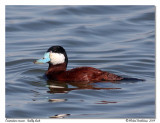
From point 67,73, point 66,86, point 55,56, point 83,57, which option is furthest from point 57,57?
point 83,57

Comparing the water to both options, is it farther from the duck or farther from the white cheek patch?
the white cheek patch

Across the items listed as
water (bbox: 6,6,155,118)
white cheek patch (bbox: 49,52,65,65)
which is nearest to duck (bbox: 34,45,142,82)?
white cheek patch (bbox: 49,52,65,65)

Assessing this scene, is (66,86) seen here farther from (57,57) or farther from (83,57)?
(83,57)

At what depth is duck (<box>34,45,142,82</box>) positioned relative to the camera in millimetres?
9078

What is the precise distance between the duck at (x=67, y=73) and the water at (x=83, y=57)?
16 cm

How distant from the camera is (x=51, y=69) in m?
9.86

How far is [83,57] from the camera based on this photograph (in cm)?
1211

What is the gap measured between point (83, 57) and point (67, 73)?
9.45 feet

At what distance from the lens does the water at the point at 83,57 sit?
8000 millimetres

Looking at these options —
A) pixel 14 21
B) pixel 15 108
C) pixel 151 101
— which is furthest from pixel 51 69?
pixel 14 21

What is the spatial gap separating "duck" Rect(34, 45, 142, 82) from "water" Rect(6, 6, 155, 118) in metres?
0.16

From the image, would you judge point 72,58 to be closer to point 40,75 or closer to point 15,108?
point 40,75

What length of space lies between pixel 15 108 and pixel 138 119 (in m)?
2.39

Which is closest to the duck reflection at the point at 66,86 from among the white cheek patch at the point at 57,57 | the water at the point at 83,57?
the water at the point at 83,57
